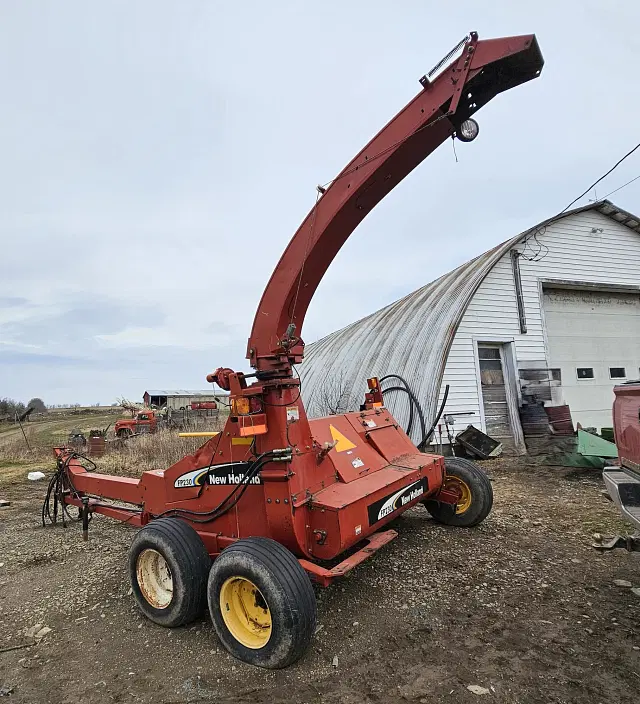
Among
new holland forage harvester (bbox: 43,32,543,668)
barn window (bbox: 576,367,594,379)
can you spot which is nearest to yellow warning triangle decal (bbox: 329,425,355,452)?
new holland forage harvester (bbox: 43,32,543,668)

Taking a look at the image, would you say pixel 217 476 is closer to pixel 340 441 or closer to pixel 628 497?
pixel 340 441

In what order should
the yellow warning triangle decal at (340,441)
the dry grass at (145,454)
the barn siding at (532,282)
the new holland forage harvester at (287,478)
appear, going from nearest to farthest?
the new holland forage harvester at (287,478)
the yellow warning triangle decal at (340,441)
the barn siding at (532,282)
the dry grass at (145,454)

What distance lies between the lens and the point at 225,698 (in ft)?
8.82

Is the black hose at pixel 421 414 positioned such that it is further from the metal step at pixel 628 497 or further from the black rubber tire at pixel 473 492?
the metal step at pixel 628 497

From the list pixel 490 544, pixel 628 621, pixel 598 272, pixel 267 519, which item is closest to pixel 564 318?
pixel 598 272

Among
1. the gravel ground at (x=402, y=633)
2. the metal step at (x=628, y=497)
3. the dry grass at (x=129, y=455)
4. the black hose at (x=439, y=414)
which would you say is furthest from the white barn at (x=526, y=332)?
the metal step at (x=628, y=497)

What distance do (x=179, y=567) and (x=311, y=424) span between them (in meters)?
1.47

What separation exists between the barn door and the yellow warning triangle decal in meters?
7.02

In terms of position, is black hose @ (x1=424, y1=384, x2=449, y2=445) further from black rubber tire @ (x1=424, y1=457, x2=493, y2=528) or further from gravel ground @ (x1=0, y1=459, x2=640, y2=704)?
Result: black rubber tire @ (x1=424, y1=457, x2=493, y2=528)

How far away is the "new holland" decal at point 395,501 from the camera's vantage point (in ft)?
11.9

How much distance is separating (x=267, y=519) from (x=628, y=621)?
8.43 ft

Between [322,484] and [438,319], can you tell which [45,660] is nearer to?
[322,484]

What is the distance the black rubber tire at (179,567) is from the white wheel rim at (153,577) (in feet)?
0.11

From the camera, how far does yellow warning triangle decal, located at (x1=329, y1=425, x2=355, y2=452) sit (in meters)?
4.05
